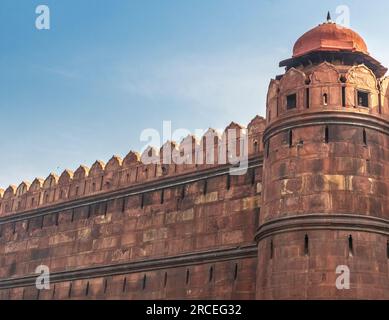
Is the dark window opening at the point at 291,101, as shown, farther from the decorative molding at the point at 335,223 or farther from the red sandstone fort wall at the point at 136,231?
the decorative molding at the point at 335,223

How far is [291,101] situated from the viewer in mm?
21078

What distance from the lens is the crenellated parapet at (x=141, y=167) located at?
24.1 m

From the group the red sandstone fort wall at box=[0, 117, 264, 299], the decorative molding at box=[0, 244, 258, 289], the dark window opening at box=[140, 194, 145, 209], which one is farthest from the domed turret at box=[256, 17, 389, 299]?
the dark window opening at box=[140, 194, 145, 209]

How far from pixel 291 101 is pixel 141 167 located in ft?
26.5

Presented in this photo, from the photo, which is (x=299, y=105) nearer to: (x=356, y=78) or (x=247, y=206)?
(x=356, y=78)

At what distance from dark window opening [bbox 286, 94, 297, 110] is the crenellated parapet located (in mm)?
2506

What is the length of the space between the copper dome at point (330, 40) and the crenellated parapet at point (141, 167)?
3.00 metres

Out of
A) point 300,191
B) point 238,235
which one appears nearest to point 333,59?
point 300,191

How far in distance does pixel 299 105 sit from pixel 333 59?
222cm

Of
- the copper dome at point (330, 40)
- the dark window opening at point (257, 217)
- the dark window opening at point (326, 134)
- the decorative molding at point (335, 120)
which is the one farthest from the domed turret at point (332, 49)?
the dark window opening at point (257, 217)

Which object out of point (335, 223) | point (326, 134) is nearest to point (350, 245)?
point (335, 223)

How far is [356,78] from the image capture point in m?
20.7

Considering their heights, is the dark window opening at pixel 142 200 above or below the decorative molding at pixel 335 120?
below

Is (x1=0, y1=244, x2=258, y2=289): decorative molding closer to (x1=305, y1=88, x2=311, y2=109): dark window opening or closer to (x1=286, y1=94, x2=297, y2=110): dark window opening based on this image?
(x1=286, y1=94, x2=297, y2=110): dark window opening
